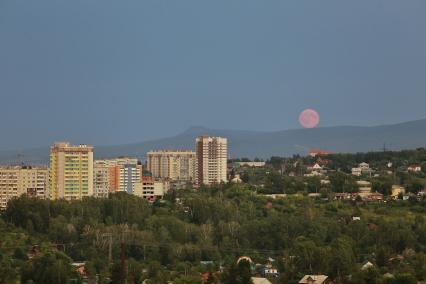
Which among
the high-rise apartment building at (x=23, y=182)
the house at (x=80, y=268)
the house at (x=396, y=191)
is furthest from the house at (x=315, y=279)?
the high-rise apartment building at (x=23, y=182)

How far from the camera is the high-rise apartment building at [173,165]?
50475 millimetres

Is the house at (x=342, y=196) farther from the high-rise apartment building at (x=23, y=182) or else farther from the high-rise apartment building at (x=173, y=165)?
the high-rise apartment building at (x=173, y=165)

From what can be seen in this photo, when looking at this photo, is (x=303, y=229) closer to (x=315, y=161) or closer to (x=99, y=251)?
(x=99, y=251)

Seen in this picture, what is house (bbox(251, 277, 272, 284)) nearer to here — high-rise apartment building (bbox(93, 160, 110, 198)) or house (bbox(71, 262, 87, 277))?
house (bbox(71, 262, 87, 277))

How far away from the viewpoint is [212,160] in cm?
4603

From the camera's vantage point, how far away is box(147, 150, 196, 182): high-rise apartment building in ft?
166

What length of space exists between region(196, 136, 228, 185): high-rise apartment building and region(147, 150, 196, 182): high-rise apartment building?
2.24 metres

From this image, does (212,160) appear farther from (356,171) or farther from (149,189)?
(149,189)

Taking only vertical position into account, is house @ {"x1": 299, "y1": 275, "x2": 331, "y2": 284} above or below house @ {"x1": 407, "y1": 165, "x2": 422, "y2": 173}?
below

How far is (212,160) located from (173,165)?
642cm

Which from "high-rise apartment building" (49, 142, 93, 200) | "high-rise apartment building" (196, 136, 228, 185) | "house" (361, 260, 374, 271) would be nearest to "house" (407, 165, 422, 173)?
"high-rise apartment building" (196, 136, 228, 185)

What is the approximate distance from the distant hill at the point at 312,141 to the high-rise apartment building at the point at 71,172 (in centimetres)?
9400

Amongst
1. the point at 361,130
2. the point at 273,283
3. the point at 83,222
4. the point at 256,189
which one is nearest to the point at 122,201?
the point at 83,222

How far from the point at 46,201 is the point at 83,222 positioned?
6.22 ft
